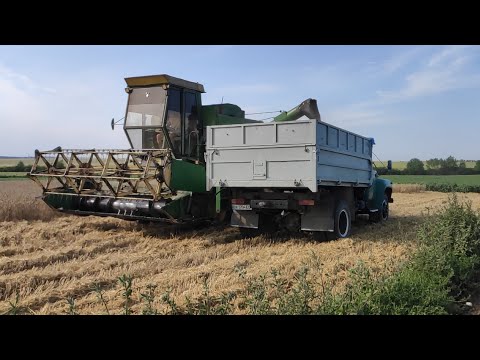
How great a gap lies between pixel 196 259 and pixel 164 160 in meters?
2.02

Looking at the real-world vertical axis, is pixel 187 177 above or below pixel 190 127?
below

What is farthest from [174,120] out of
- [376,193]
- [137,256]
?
[376,193]

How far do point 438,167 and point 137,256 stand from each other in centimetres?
5004

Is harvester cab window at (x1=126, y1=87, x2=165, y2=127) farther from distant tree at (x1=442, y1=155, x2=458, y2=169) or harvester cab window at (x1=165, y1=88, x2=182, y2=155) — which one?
distant tree at (x1=442, y1=155, x2=458, y2=169)

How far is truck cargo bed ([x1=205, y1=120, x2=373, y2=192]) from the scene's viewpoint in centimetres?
752

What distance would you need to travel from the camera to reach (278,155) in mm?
7777

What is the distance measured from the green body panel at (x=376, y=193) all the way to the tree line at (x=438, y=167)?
38618 millimetres

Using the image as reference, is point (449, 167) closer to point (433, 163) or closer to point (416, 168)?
point (433, 163)

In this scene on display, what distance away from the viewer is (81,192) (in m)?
A: 9.05

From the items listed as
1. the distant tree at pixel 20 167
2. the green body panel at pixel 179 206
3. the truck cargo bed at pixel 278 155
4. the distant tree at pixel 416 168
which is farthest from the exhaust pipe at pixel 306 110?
the distant tree at pixel 416 168

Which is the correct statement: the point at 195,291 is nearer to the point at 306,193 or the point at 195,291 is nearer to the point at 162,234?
the point at 306,193

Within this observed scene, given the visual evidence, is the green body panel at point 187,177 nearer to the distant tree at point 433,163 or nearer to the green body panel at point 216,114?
the green body panel at point 216,114

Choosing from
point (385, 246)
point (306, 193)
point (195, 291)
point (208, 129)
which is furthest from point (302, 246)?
point (195, 291)

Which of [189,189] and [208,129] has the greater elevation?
[208,129]
